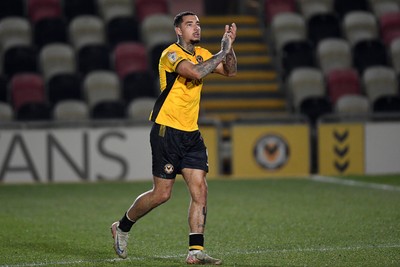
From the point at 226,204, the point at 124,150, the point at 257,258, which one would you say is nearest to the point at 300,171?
the point at 124,150

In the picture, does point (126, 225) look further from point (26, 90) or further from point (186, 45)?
point (26, 90)

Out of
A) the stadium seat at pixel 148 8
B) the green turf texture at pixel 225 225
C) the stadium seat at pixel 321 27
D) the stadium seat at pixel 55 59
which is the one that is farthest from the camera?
the stadium seat at pixel 148 8

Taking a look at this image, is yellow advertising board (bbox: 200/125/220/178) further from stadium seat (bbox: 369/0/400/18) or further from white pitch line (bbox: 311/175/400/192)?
stadium seat (bbox: 369/0/400/18)

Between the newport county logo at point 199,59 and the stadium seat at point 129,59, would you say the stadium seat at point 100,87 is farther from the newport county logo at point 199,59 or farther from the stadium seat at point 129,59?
the newport county logo at point 199,59

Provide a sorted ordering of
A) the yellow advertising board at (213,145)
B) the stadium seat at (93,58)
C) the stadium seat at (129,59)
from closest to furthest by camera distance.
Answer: the yellow advertising board at (213,145) < the stadium seat at (93,58) < the stadium seat at (129,59)

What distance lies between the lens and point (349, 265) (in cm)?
730

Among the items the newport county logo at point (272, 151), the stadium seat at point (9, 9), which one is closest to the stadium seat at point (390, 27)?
the newport county logo at point (272, 151)

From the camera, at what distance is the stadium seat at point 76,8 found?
20.1m

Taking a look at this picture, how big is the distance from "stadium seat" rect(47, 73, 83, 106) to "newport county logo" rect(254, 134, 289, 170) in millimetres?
3858

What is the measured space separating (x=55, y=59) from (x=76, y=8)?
A: 1.92 meters

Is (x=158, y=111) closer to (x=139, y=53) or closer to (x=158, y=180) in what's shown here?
(x=158, y=180)

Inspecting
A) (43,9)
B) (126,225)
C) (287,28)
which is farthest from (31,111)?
(126,225)

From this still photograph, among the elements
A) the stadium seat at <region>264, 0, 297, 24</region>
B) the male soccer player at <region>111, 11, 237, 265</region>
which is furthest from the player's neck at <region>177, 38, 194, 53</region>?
the stadium seat at <region>264, 0, 297, 24</region>

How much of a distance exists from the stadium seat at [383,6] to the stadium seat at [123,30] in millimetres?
5229
